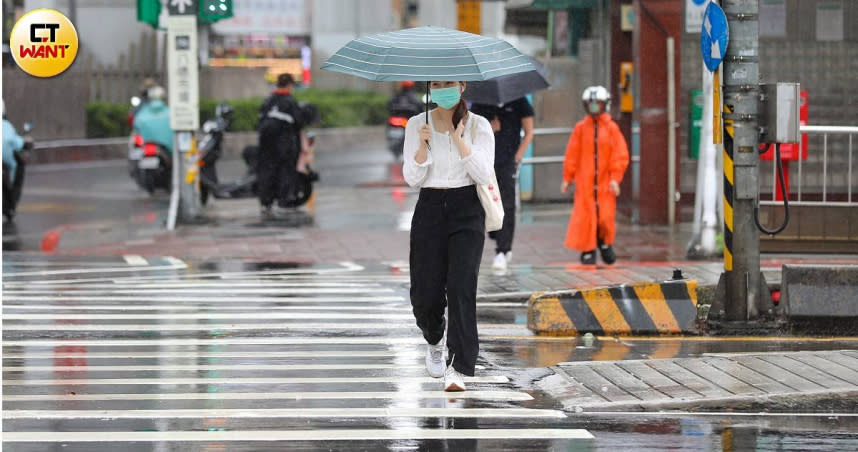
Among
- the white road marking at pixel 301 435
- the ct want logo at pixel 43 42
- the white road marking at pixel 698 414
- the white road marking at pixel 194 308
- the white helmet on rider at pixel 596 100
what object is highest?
the ct want logo at pixel 43 42

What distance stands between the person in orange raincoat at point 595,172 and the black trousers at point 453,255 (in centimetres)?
555

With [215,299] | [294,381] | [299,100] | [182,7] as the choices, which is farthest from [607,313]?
[299,100]

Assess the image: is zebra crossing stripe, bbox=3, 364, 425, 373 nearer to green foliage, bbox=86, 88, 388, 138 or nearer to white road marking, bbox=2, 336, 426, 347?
white road marking, bbox=2, 336, 426, 347

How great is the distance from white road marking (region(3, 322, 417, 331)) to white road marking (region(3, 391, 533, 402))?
8.13ft

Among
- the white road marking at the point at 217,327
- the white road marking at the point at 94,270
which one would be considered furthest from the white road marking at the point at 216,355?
the white road marking at the point at 94,270

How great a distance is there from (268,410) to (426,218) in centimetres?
135

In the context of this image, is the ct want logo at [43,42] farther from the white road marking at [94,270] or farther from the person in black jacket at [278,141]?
the person in black jacket at [278,141]

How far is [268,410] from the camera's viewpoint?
761cm

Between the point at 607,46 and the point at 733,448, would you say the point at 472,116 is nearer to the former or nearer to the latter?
the point at 733,448

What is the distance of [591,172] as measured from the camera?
45.2 feet

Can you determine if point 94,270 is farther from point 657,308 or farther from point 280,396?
point 280,396

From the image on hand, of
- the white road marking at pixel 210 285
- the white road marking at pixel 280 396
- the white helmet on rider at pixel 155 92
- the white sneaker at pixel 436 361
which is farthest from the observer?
the white helmet on rider at pixel 155 92

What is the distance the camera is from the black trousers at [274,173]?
19562 millimetres

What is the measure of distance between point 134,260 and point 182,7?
12.3 feet
